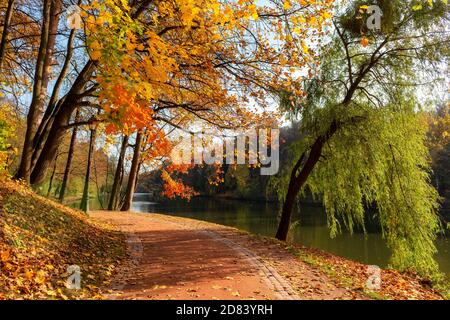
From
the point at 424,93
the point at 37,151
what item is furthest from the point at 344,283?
the point at 37,151

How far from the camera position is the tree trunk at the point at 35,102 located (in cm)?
988

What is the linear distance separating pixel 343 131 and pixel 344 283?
5.59m

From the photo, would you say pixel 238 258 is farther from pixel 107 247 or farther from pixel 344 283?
pixel 107 247

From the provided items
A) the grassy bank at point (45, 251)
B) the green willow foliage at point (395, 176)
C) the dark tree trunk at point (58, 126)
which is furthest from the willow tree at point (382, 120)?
the grassy bank at point (45, 251)

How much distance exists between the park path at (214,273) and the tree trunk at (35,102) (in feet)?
11.2

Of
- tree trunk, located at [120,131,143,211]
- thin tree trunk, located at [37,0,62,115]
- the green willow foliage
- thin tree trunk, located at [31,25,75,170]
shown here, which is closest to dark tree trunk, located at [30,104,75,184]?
thin tree trunk, located at [31,25,75,170]

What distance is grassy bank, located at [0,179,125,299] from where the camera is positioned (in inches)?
205

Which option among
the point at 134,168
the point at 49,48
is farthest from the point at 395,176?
the point at 134,168

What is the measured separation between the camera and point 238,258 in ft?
29.1

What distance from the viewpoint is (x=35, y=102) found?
10.2 meters

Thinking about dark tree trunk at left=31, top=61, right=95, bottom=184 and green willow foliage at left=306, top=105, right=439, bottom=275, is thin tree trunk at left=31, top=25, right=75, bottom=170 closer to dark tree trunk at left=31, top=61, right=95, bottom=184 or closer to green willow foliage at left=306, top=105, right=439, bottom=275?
dark tree trunk at left=31, top=61, right=95, bottom=184

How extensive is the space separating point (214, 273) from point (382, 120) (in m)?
7.24
